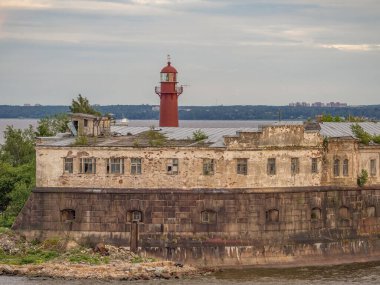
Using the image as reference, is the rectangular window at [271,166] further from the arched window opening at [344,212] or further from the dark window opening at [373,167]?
the dark window opening at [373,167]

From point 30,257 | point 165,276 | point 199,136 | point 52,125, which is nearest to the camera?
point 165,276

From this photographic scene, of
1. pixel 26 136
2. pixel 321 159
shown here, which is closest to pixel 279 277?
pixel 321 159

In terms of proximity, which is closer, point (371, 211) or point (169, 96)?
point (371, 211)

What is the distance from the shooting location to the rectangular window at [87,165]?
2296 inches

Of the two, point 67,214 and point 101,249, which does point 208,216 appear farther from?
point 67,214

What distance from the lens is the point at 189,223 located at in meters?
57.6

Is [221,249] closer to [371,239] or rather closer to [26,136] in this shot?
[371,239]

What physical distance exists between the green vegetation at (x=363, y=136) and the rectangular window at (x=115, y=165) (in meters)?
12.0

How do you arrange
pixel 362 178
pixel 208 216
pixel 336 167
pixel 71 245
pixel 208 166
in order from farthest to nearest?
1. pixel 362 178
2. pixel 336 167
3. pixel 208 166
4. pixel 208 216
5. pixel 71 245

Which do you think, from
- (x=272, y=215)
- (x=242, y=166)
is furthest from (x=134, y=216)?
(x=272, y=215)

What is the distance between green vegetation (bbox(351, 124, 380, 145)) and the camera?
62.4 m

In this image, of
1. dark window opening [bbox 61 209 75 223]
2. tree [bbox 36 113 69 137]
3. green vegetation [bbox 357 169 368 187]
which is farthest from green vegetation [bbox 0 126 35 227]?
green vegetation [bbox 357 169 368 187]

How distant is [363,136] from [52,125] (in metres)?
28.6

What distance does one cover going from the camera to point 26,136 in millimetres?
84375
